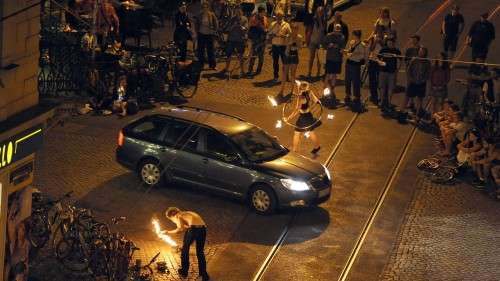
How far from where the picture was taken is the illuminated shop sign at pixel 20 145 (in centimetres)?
1700

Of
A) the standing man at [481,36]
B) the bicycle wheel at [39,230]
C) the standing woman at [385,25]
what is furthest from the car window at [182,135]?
the standing man at [481,36]

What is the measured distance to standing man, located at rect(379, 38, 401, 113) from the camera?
93.3 feet

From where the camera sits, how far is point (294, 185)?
71.5 feet

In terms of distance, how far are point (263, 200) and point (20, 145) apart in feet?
19.4

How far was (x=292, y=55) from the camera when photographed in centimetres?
2972

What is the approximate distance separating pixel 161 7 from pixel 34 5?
1886 cm

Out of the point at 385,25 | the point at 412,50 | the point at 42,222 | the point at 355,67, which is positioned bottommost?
the point at 42,222

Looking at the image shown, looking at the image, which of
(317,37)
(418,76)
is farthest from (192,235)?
(317,37)

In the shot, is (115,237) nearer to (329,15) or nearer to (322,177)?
(322,177)

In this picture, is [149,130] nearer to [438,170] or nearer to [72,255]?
[72,255]

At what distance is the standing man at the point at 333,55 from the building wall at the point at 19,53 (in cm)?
1183

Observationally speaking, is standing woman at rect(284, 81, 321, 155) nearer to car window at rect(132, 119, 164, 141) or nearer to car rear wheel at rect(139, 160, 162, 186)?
car window at rect(132, 119, 164, 141)

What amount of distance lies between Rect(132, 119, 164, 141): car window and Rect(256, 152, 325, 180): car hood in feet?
7.38

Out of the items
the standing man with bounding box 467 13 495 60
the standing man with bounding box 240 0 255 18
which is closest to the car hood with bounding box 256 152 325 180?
the standing man with bounding box 467 13 495 60
